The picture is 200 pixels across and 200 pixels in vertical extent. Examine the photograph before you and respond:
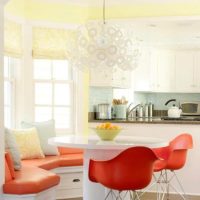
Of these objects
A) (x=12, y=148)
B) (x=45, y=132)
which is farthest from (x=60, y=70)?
(x=12, y=148)

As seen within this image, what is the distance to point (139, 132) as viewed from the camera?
247 inches

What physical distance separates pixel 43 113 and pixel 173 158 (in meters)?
2.18


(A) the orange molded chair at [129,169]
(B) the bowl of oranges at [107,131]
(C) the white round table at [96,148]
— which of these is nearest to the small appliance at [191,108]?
(C) the white round table at [96,148]

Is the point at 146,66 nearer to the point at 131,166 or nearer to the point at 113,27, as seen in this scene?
the point at 113,27

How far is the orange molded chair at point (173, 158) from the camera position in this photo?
532cm

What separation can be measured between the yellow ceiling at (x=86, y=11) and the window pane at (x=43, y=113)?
132 centimetres

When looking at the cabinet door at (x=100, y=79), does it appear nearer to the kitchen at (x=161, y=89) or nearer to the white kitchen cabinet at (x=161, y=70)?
the kitchen at (x=161, y=89)

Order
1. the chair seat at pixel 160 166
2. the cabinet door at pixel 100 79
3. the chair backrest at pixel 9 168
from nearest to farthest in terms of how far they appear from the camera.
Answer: the chair backrest at pixel 9 168, the chair seat at pixel 160 166, the cabinet door at pixel 100 79

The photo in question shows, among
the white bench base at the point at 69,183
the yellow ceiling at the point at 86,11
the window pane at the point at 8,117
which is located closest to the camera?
the white bench base at the point at 69,183

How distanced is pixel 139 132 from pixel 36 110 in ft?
5.08

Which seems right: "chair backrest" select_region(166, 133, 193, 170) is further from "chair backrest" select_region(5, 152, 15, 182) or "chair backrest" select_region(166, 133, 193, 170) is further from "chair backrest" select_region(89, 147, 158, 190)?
"chair backrest" select_region(5, 152, 15, 182)

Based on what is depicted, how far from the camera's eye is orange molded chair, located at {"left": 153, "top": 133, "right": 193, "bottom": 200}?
17.5 feet

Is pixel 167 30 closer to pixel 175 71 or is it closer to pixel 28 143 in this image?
pixel 175 71

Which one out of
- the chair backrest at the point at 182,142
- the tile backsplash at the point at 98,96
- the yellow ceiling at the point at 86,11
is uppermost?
the yellow ceiling at the point at 86,11
